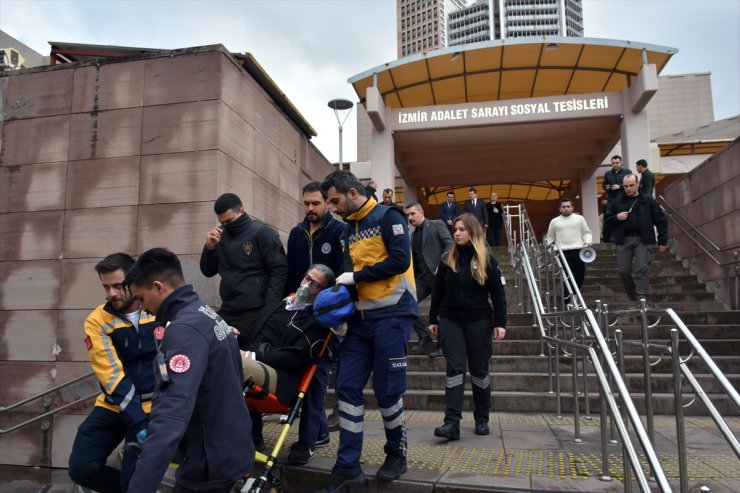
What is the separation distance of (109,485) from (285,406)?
1143 mm

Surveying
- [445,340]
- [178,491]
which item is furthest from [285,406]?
[445,340]

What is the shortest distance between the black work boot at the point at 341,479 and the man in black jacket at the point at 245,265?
146 centimetres

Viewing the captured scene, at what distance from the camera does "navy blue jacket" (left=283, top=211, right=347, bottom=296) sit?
15.0 ft

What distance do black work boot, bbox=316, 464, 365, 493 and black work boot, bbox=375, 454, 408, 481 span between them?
0.52ft

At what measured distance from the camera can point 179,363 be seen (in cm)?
229

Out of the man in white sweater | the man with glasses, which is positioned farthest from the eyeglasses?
the man in white sweater

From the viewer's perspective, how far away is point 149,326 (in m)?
3.76

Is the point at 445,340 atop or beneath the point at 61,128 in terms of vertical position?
beneath

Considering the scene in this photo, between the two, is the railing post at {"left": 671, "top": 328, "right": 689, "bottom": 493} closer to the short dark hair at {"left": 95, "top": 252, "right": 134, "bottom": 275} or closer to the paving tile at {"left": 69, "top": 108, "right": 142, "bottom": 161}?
the short dark hair at {"left": 95, "top": 252, "right": 134, "bottom": 275}

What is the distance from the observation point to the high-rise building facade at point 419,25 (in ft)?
472

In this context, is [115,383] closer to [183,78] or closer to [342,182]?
[342,182]

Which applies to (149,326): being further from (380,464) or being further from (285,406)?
A: (380,464)

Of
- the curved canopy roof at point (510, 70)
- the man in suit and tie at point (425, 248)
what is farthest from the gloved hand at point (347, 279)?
the curved canopy roof at point (510, 70)

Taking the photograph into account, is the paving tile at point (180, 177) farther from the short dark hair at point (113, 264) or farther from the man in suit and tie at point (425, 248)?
the short dark hair at point (113, 264)
